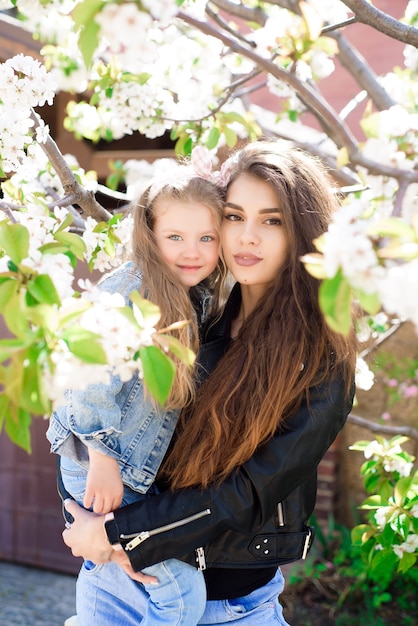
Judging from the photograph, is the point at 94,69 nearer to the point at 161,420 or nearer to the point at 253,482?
the point at 161,420

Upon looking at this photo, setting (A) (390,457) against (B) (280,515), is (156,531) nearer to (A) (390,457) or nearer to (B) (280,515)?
(B) (280,515)

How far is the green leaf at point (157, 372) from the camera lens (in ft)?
3.53

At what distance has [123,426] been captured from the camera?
1734 millimetres

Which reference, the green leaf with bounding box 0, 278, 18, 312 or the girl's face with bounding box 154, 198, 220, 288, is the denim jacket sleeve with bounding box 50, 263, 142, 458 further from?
the green leaf with bounding box 0, 278, 18, 312

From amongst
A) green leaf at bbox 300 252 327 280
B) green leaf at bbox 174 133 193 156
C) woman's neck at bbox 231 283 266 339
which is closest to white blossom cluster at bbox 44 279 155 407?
Answer: green leaf at bbox 300 252 327 280

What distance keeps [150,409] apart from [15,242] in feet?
2.29

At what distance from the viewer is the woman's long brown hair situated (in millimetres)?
1705

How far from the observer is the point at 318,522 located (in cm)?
375

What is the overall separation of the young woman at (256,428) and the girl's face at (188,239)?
5 centimetres

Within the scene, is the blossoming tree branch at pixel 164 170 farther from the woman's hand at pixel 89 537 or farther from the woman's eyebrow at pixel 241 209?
the woman's hand at pixel 89 537

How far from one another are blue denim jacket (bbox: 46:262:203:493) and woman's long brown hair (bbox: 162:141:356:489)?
59mm

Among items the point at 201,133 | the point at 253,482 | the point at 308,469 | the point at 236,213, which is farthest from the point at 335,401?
the point at 201,133

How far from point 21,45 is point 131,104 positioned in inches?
43.7

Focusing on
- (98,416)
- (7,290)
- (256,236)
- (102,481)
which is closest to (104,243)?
(256,236)
